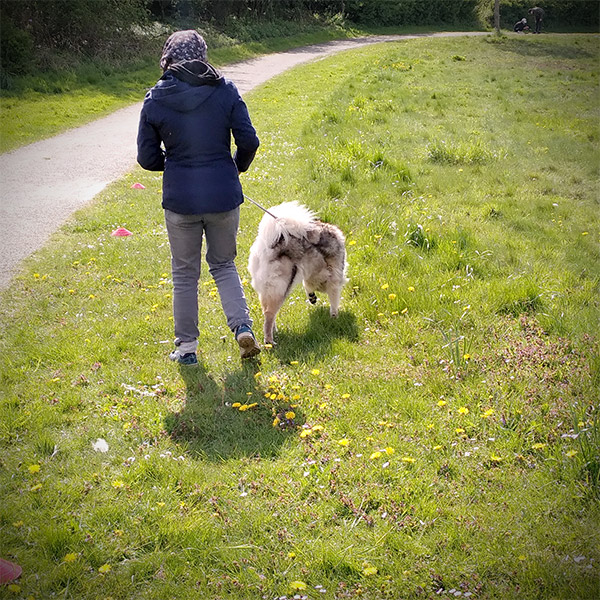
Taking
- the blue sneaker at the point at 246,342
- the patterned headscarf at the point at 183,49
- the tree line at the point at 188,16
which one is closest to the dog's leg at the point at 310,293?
the blue sneaker at the point at 246,342

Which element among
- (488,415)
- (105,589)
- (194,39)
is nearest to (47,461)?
(105,589)

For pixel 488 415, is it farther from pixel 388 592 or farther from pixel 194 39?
pixel 194 39

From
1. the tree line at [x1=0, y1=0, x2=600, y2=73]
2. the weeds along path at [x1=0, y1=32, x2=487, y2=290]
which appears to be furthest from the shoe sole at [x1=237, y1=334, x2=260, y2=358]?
the tree line at [x1=0, y1=0, x2=600, y2=73]

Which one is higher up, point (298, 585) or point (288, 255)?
point (288, 255)

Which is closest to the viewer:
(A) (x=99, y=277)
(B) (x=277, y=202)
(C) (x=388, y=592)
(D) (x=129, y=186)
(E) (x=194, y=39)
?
(C) (x=388, y=592)

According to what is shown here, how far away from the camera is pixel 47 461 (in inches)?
145

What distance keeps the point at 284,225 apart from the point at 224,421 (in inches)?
65.4

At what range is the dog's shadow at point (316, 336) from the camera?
16.3 ft

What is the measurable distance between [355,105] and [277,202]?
6788 mm

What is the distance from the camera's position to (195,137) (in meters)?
4.33

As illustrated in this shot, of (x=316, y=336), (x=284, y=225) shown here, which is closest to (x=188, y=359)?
(x=316, y=336)

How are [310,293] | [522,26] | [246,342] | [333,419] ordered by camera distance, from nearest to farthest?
[333,419] < [246,342] < [310,293] < [522,26]

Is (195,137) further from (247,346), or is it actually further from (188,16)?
(188,16)

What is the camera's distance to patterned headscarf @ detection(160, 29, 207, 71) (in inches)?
169
